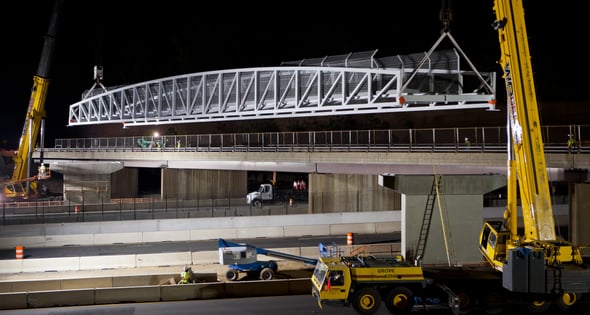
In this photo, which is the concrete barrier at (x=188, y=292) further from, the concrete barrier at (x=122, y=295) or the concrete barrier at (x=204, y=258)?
the concrete barrier at (x=204, y=258)

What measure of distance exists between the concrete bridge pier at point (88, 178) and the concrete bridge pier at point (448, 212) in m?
39.7

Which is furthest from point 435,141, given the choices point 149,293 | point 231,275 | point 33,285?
point 33,285

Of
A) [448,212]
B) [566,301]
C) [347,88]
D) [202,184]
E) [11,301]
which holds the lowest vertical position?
[11,301]

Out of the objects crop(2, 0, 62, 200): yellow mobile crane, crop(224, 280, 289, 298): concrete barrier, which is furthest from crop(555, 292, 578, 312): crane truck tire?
crop(2, 0, 62, 200): yellow mobile crane

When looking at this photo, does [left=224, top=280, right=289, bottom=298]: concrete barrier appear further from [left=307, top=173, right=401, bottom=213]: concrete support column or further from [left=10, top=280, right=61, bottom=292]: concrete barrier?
[left=307, top=173, right=401, bottom=213]: concrete support column

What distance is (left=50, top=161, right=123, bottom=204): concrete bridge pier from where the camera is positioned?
53.4 m

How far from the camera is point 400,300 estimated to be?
47.5 ft

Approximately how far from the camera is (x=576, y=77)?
4431 cm

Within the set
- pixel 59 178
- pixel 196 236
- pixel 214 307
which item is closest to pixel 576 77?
pixel 196 236

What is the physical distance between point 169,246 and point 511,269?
69.6ft

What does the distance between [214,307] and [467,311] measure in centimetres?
778

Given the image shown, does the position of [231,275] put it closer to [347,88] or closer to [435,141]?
[347,88]

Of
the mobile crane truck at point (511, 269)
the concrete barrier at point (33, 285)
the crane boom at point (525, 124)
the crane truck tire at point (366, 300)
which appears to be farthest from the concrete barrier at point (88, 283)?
the crane boom at point (525, 124)

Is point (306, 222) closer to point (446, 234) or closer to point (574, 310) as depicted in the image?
point (446, 234)
